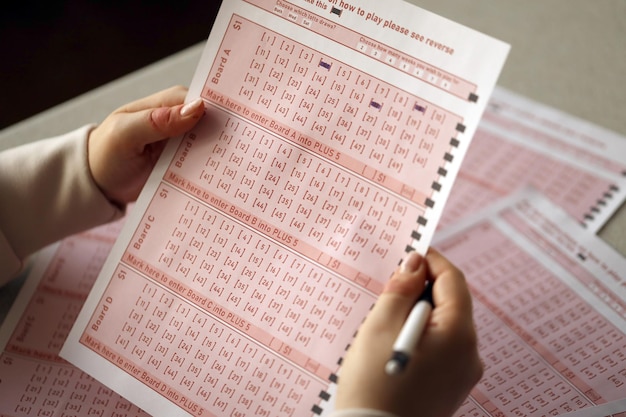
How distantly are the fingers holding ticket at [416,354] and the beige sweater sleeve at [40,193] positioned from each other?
12.6 inches

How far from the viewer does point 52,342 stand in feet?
2.00

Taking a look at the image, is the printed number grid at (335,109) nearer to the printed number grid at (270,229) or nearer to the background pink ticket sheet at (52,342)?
the printed number grid at (270,229)

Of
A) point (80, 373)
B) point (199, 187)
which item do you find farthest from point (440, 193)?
point (80, 373)

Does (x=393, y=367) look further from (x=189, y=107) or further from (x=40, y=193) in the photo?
(x=40, y=193)

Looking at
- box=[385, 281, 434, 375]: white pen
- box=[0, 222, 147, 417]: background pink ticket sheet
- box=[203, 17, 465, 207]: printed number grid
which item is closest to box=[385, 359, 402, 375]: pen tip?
box=[385, 281, 434, 375]: white pen

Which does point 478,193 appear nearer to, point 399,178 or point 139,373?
point 399,178

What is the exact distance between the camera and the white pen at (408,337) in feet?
1.40

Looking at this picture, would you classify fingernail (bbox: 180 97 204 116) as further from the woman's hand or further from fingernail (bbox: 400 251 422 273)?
fingernail (bbox: 400 251 422 273)

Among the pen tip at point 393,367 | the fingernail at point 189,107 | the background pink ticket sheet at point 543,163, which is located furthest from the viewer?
the background pink ticket sheet at point 543,163

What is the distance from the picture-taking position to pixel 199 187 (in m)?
0.55

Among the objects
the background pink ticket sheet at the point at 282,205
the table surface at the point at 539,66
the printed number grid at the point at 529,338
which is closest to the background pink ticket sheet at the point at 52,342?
the background pink ticket sheet at the point at 282,205

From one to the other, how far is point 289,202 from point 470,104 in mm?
156

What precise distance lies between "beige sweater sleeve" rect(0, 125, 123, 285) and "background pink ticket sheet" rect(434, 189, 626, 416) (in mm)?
372

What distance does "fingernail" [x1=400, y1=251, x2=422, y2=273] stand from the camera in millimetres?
478
